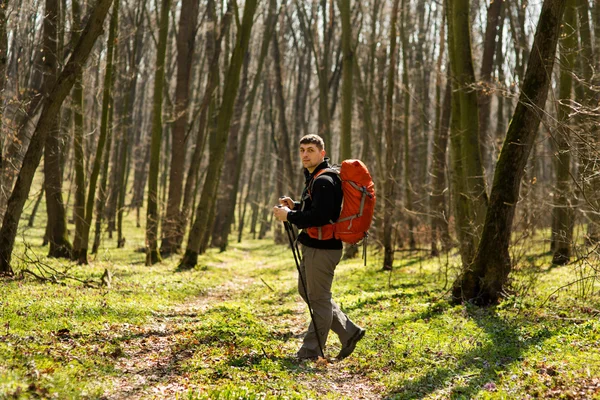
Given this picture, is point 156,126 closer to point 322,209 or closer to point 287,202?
point 287,202

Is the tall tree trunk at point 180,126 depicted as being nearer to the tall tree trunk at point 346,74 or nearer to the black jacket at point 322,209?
the tall tree trunk at point 346,74

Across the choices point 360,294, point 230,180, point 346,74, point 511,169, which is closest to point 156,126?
point 346,74

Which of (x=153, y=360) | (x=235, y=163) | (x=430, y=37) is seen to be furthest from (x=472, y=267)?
(x=430, y=37)

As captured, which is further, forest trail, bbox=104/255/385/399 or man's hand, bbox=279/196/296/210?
man's hand, bbox=279/196/296/210

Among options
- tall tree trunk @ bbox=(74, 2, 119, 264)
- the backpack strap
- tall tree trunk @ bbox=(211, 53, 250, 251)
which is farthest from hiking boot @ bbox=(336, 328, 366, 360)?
tall tree trunk @ bbox=(211, 53, 250, 251)

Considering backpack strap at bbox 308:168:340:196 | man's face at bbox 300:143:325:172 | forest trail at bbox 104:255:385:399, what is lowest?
forest trail at bbox 104:255:385:399

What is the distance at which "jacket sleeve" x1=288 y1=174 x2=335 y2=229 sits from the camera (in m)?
6.57

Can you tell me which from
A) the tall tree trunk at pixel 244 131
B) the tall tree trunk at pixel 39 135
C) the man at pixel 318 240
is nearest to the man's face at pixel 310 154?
the man at pixel 318 240

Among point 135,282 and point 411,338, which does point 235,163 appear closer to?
point 135,282

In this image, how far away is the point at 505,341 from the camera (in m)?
7.52

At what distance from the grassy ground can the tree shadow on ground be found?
14mm

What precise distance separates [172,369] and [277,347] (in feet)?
5.42

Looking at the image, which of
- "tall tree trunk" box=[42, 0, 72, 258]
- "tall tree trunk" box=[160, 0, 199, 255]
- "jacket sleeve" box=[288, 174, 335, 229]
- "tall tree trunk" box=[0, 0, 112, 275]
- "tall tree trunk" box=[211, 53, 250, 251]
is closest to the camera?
"jacket sleeve" box=[288, 174, 335, 229]

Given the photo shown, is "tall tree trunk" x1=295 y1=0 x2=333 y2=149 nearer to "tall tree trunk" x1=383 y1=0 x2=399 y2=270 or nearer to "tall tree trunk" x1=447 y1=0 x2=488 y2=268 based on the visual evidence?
"tall tree trunk" x1=383 y1=0 x2=399 y2=270
